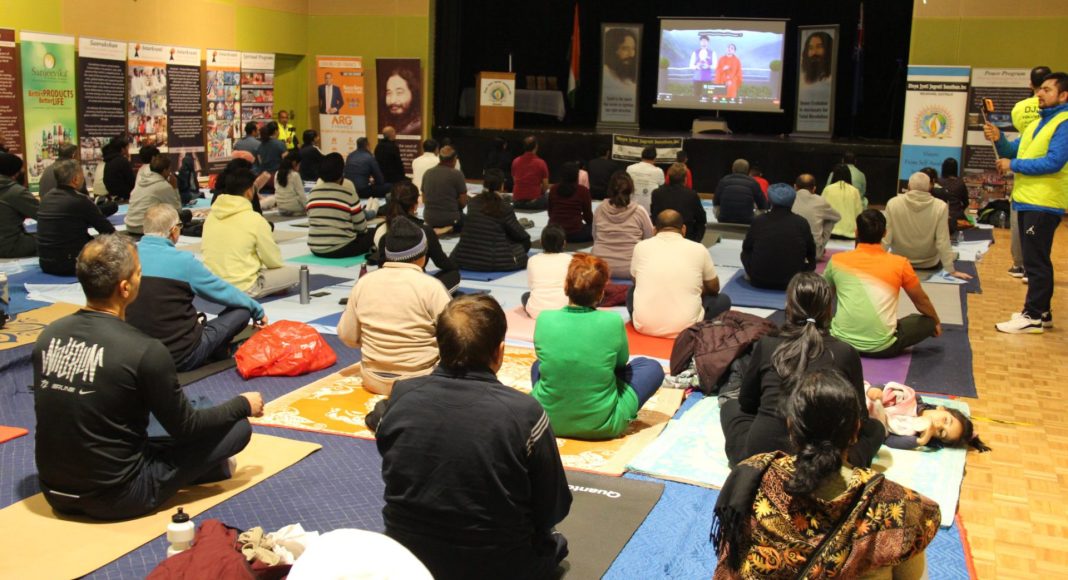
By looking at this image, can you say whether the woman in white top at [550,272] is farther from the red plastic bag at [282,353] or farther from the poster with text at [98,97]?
the poster with text at [98,97]

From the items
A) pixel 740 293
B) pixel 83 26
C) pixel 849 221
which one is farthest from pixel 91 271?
pixel 83 26

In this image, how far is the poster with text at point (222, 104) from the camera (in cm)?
1571

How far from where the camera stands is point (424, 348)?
518cm

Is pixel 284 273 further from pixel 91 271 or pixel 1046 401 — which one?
pixel 1046 401

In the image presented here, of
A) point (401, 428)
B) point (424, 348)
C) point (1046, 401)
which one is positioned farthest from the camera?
point (1046, 401)

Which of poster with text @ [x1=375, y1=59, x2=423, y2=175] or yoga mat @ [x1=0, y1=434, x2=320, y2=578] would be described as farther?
poster with text @ [x1=375, y1=59, x2=423, y2=175]

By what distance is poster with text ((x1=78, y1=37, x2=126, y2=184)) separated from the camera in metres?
13.2

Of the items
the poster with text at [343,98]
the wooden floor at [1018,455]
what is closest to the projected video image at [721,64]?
the poster with text at [343,98]

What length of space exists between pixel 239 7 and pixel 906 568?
15862 mm

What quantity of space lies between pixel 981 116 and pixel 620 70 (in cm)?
624

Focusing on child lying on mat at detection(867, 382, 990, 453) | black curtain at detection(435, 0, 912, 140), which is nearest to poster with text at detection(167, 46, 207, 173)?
black curtain at detection(435, 0, 912, 140)

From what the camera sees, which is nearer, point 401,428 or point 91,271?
point 401,428

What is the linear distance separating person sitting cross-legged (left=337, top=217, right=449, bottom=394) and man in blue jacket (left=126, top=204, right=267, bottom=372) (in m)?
0.90

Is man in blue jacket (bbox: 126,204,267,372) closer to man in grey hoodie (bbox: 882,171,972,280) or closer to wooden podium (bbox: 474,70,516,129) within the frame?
man in grey hoodie (bbox: 882,171,972,280)
